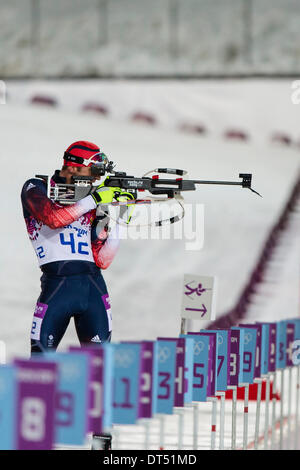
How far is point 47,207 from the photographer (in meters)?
4.03

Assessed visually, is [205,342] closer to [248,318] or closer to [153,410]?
[153,410]

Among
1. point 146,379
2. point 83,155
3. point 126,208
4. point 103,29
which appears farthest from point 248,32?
point 146,379

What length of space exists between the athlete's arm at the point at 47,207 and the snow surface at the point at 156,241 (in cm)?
532

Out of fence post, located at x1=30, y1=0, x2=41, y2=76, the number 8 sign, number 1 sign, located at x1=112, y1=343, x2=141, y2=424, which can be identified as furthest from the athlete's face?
fence post, located at x1=30, y1=0, x2=41, y2=76

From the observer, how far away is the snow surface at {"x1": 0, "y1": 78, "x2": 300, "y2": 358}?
379 inches

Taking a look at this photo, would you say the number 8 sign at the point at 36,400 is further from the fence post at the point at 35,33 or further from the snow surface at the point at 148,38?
the fence post at the point at 35,33

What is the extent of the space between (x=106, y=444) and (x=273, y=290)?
614 centimetres

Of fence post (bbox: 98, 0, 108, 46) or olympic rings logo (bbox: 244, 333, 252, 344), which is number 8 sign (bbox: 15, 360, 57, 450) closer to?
olympic rings logo (bbox: 244, 333, 252, 344)

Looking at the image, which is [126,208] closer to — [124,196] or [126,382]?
[124,196]

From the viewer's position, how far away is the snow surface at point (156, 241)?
9.62 m

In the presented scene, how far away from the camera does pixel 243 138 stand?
34.3 feet

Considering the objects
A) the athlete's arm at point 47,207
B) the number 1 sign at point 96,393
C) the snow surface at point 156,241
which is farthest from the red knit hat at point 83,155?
the snow surface at point 156,241
